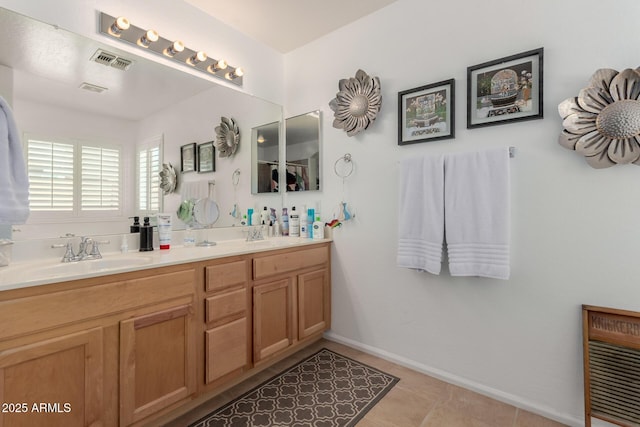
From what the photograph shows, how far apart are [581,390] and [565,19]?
185 centimetres

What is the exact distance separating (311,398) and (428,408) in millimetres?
653

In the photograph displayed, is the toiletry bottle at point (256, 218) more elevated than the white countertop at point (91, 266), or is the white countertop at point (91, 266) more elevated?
the toiletry bottle at point (256, 218)

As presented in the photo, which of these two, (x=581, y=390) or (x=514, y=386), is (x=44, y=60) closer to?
(x=514, y=386)

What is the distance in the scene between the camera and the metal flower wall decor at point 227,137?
2.28 meters

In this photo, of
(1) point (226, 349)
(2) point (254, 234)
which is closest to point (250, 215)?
(2) point (254, 234)

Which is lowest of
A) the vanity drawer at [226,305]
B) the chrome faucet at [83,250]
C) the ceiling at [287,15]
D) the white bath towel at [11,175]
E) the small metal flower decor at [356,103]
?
the vanity drawer at [226,305]

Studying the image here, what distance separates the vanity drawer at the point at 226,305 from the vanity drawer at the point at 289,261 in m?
0.16

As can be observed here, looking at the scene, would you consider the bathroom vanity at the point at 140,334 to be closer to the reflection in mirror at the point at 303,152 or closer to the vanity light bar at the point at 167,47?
the reflection in mirror at the point at 303,152

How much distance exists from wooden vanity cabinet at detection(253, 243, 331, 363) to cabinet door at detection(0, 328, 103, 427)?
823 mm

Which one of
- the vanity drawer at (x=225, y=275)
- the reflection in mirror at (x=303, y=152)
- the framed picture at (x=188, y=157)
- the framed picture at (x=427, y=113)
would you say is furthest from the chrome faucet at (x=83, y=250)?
the framed picture at (x=427, y=113)

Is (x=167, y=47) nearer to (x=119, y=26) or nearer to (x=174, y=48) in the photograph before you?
(x=174, y=48)

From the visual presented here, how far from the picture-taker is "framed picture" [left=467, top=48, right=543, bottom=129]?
61.8 inches

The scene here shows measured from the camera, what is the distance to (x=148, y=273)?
1370mm

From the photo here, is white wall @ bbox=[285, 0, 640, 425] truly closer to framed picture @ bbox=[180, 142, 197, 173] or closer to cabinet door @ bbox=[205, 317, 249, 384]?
cabinet door @ bbox=[205, 317, 249, 384]
